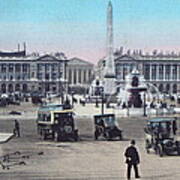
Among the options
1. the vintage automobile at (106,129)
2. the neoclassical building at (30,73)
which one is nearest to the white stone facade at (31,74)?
the neoclassical building at (30,73)

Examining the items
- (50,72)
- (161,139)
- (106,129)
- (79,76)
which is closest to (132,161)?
(161,139)

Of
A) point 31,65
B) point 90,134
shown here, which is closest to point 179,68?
point 31,65

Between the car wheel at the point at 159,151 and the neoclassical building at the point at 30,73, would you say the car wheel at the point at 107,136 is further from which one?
the neoclassical building at the point at 30,73

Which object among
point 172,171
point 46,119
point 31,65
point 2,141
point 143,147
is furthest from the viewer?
point 31,65

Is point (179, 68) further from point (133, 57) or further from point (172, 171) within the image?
point (172, 171)

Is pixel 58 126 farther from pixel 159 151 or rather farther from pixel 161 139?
pixel 159 151

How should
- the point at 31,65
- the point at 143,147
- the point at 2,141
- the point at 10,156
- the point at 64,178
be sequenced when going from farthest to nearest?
the point at 31,65
the point at 2,141
the point at 143,147
the point at 10,156
the point at 64,178
